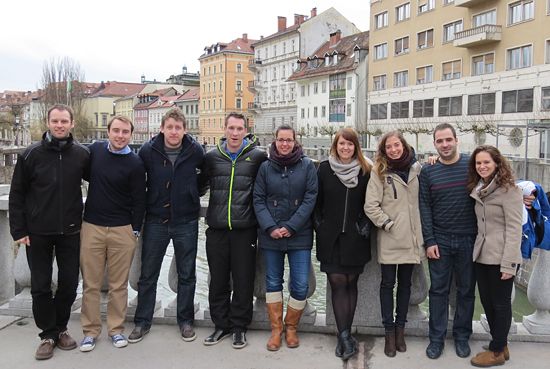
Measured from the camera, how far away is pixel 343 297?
396 cm

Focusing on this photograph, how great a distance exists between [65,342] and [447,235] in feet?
9.52

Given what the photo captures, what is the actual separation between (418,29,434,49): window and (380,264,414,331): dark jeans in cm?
3719

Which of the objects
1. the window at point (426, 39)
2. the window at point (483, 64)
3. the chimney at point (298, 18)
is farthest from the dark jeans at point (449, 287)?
the chimney at point (298, 18)

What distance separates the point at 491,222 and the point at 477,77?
33.5 m

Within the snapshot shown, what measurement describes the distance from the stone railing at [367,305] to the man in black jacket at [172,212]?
228 millimetres

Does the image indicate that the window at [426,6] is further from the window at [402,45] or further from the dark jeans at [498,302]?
the dark jeans at [498,302]

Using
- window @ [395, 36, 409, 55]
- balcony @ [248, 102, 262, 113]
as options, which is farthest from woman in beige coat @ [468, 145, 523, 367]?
balcony @ [248, 102, 262, 113]

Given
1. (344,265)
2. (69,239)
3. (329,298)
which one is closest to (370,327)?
(329,298)

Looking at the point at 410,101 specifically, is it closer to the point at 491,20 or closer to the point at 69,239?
the point at 491,20

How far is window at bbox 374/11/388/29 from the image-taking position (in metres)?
43.1

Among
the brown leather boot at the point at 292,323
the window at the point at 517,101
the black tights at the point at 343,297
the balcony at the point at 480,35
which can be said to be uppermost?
the balcony at the point at 480,35

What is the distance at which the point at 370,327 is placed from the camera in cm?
423

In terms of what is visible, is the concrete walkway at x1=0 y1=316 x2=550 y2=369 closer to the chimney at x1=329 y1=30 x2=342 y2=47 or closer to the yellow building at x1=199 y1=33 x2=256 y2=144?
the chimney at x1=329 y1=30 x2=342 y2=47

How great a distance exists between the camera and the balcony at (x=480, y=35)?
32156mm
